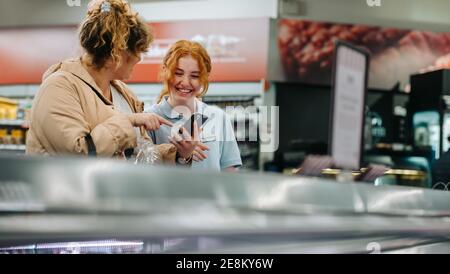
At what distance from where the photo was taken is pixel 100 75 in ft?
3.07

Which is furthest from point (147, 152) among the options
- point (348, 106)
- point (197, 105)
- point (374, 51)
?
point (374, 51)

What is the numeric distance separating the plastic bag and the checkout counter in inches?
9.3

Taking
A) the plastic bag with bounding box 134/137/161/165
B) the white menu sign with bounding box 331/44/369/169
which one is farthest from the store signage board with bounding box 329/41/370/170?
the plastic bag with bounding box 134/137/161/165

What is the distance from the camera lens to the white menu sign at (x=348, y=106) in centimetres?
113

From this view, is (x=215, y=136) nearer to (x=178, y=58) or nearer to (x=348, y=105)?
(x=178, y=58)

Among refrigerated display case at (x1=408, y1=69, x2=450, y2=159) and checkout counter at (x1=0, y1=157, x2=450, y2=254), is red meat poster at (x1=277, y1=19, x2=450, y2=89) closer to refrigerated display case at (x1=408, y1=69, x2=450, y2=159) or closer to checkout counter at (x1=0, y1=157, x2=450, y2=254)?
refrigerated display case at (x1=408, y1=69, x2=450, y2=159)

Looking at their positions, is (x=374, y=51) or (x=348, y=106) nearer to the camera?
(x=348, y=106)

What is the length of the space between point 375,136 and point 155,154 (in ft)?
3.96

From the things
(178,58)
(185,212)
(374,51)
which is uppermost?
(374,51)

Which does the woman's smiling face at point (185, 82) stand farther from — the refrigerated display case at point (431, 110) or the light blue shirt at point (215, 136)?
the refrigerated display case at point (431, 110)

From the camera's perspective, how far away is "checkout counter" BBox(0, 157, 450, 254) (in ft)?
1.75

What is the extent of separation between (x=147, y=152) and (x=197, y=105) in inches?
6.6

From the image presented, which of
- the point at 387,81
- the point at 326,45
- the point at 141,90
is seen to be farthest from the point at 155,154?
the point at 326,45
